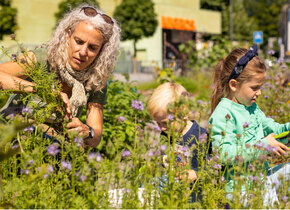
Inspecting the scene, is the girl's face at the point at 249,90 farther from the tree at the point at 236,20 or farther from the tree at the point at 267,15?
the tree at the point at 267,15

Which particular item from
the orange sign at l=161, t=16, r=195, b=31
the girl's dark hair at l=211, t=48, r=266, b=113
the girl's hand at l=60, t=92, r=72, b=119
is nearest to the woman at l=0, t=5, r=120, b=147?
the girl's hand at l=60, t=92, r=72, b=119

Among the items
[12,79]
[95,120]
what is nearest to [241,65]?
[95,120]

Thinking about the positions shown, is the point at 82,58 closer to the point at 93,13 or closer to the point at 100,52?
the point at 100,52

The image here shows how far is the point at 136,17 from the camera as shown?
25.1m

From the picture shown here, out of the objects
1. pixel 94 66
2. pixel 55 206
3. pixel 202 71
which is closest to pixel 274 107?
pixel 94 66

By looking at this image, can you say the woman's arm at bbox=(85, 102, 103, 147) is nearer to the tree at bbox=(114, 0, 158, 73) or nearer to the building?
the building

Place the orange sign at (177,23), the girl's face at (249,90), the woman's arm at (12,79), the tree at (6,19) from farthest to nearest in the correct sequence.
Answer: the orange sign at (177,23)
the tree at (6,19)
the girl's face at (249,90)
the woman's arm at (12,79)

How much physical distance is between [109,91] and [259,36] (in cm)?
1168

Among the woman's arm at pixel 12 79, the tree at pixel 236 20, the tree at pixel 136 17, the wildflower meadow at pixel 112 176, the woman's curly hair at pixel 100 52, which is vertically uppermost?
the tree at pixel 236 20

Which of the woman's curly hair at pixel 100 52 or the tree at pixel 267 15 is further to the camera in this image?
the tree at pixel 267 15

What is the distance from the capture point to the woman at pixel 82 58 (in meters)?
2.66

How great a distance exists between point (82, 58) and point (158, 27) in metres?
29.4

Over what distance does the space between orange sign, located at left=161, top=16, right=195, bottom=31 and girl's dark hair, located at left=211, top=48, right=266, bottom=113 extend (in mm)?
27967

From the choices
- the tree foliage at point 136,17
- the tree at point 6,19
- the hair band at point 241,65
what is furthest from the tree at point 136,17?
the hair band at point 241,65
